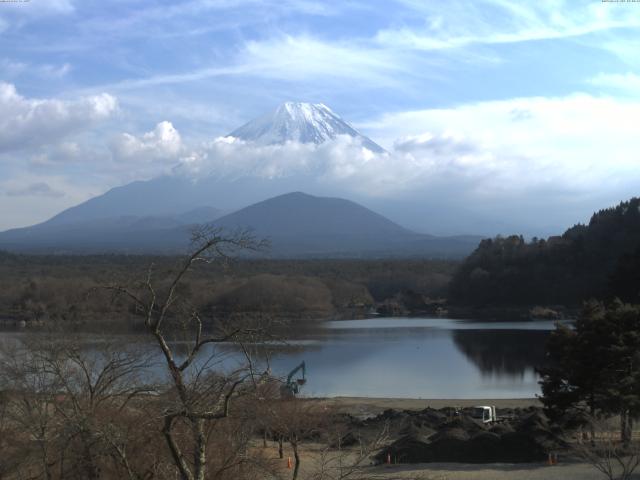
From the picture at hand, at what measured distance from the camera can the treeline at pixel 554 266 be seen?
5244 cm

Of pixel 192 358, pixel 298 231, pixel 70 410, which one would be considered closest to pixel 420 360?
pixel 70 410

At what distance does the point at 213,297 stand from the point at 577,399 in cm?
3864

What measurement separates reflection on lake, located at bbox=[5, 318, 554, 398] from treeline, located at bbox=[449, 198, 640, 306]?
9.61 meters

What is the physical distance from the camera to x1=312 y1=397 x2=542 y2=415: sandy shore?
20.3 meters

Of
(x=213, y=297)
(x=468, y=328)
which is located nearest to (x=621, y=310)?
(x=468, y=328)

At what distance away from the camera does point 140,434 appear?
6.40 meters

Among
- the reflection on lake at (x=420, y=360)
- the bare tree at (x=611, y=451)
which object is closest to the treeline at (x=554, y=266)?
the reflection on lake at (x=420, y=360)

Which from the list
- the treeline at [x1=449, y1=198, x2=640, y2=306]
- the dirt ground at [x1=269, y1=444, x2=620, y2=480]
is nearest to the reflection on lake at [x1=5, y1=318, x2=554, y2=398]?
the dirt ground at [x1=269, y1=444, x2=620, y2=480]

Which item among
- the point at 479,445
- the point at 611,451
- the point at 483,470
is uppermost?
the point at 611,451

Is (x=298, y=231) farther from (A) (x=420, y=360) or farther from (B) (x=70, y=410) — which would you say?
(B) (x=70, y=410)

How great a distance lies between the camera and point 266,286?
54500 mm

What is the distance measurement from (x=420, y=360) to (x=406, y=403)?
8.86 m

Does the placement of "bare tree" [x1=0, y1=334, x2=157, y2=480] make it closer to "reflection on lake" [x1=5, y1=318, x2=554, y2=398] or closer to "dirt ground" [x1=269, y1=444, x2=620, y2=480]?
"dirt ground" [x1=269, y1=444, x2=620, y2=480]

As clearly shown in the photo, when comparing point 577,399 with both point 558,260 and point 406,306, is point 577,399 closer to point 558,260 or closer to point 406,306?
point 558,260
